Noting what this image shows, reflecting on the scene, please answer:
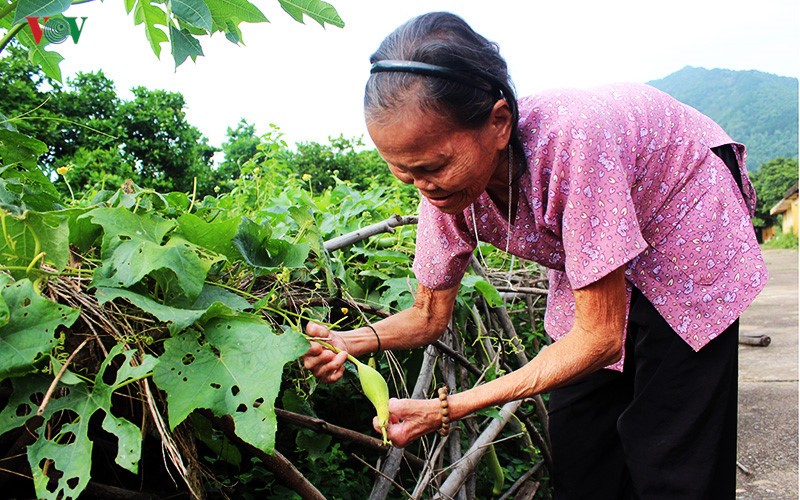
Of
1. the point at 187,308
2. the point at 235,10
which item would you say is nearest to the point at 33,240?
the point at 187,308

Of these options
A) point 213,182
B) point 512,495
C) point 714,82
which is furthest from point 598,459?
point 714,82

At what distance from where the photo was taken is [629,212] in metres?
1.67

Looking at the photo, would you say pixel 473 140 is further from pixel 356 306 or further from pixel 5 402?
pixel 5 402

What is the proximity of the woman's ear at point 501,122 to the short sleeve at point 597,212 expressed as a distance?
143 millimetres

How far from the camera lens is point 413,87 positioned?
1553mm

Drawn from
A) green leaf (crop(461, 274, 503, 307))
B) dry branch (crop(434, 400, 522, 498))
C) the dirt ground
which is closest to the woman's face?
green leaf (crop(461, 274, 503, 307))

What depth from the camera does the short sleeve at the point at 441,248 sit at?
207cm

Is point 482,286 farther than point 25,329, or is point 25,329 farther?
point 482,286

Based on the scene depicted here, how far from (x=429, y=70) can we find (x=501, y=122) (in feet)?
Answer: 0.85

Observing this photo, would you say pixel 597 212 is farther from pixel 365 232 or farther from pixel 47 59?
pixel 47 59

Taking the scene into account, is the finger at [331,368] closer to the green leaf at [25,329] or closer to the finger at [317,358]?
the finger at [317,358]

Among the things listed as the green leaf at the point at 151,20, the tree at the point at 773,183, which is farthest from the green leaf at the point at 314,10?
the tree at the point at 773,183

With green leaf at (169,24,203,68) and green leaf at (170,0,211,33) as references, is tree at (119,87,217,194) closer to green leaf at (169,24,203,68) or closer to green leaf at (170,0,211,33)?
green leaf at (169,24,203,68)

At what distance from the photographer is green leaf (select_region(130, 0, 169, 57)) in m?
1.52
